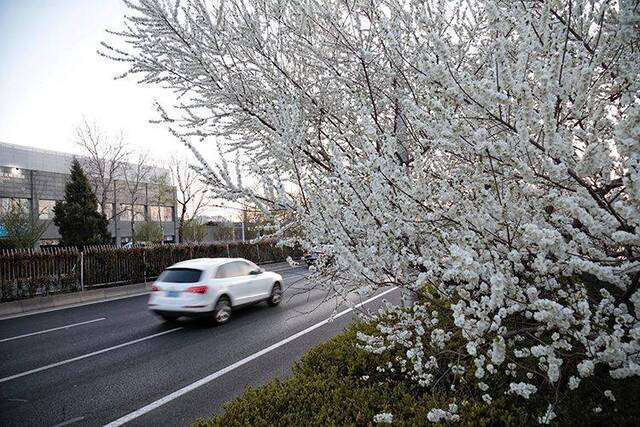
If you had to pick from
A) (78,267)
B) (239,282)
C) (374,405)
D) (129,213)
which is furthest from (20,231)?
(129,213)

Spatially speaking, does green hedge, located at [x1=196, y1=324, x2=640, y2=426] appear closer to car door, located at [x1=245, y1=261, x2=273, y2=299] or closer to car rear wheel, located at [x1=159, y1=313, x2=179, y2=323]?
car rear wheel, located at [x1=159, y1=313, x2=179, y2=323]

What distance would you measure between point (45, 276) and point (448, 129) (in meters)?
15.2

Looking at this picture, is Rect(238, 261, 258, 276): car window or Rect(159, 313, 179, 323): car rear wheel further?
Rect(238, 261, 258, 276): car window

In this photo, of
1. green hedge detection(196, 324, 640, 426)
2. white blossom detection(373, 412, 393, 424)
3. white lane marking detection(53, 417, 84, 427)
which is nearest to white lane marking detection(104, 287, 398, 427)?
white lane marking detection(53, 417, 84, 427)

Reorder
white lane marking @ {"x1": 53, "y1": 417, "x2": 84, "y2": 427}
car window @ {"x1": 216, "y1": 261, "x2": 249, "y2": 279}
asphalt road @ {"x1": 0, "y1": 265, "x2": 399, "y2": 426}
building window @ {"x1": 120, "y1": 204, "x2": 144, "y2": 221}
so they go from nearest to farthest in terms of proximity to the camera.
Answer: white lane marking @ {"x1": 53, "y1": 417, "x2": 84, "y2": 427} < asphalt road @ {"x1": 0, "y1": 265, "x2": 399, "y2": 426} < car window @ {"x1": 216, "y1": 261, "x2": 249, "y2": 279} < building window @ {"x1": 120, "y1": 204, "x2": 144, "y2": 221}

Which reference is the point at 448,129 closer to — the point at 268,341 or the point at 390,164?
the point at 390,164

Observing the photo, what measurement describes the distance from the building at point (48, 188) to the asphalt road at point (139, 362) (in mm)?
28803

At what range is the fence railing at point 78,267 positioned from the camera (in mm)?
12211

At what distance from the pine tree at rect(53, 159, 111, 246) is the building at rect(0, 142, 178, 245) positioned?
19.9 ft

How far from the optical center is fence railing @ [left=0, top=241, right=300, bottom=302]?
12.2m

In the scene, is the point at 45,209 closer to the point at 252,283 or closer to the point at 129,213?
the point at 129,213

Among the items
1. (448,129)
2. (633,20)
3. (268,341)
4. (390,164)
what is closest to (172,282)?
(268,341)

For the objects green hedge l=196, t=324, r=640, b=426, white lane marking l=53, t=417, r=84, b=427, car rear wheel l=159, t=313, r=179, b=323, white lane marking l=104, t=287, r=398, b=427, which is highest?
green hedge l=196, t=324, r=640, b=426

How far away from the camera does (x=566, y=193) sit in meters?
1.88
